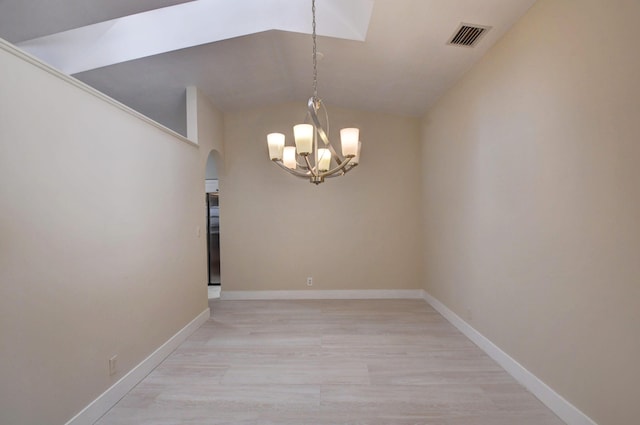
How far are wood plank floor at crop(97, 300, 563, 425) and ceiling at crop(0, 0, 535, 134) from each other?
2782 millimetres

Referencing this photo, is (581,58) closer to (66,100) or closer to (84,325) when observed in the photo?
(66,100)

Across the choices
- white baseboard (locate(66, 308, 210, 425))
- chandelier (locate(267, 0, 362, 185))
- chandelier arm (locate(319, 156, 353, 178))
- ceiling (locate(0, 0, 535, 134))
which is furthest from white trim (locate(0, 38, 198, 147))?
white baseboard (locate(66, 308, 210, 425))

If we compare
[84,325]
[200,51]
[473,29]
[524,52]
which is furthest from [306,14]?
[84,325]

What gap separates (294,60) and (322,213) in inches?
87.1

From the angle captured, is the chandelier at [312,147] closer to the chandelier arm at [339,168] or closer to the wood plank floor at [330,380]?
the chandelier arm at [339,168]

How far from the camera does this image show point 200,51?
10.0 ft

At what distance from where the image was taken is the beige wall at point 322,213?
4.83 m

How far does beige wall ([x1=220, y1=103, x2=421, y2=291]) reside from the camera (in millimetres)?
4828

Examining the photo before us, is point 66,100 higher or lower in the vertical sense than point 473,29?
lower

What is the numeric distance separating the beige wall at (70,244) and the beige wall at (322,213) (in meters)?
1.96

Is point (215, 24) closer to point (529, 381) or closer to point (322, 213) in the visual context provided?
point (322, 213)

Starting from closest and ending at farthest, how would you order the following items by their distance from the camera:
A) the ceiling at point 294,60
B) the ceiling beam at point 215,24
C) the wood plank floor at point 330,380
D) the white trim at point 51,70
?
the white trim at point 51,70 < the wood plank floor at point 330,380 < the ceiling at point 294,60 < the ceiling beam at point 215,24

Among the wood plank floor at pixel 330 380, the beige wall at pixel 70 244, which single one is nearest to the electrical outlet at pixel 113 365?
the beige wall at pixel 70 244

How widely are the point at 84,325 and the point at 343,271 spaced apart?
3447mm
